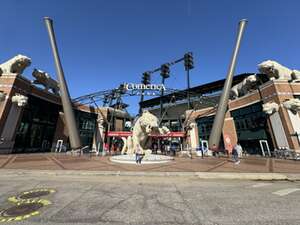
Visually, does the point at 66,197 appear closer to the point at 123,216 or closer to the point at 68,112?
the point at 123,216

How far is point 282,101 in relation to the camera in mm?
19062

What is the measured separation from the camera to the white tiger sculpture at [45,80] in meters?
25.0

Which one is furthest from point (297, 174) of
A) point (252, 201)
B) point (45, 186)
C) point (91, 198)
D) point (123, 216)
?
point (45, 186)

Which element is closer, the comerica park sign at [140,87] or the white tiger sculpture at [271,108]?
the white tiger sculpture at [271,108]

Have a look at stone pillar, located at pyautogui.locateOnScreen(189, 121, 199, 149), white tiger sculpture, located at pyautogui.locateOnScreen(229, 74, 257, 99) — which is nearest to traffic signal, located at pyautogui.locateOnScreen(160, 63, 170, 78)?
stone pillar, located at pyautogui.locateOnScreen(189, 121, 199, 149)

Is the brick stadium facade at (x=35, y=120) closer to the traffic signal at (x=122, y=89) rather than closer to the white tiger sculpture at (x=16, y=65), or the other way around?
the white tiger sculpture at (x=16, y=65)

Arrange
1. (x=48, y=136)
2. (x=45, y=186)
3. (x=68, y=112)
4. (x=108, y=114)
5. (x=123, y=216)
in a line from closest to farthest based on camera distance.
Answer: (x=123, y=216) < (x=45, y=186) < (x=68, y=112) < (x=48, y=136) < (x=108, y=114)

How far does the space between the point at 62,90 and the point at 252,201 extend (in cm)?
2599

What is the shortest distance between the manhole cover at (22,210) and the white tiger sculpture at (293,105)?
78.7 ft

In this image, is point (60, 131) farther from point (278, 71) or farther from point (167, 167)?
point (278, 71)

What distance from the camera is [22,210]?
3.98 m

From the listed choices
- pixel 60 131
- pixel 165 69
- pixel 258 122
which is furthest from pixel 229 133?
pixel 60 131

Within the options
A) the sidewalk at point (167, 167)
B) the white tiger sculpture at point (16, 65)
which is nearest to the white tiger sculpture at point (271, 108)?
the sidewalk at point (167, 167)

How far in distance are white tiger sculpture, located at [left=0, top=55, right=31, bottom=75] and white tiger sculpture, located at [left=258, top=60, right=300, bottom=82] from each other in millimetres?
33356
